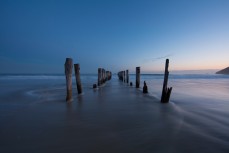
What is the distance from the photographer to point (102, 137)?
143 inches

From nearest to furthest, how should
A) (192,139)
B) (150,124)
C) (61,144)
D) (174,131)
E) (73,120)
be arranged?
(61,144), (192,139), (174,131), (150,124), (73,120)

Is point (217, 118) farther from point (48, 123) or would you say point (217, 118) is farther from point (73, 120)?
point (48, 123)

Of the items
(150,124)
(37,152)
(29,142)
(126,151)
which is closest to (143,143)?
(126,151)

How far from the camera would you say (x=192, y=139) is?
11.5 feet

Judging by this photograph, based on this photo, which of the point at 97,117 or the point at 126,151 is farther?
the point at 97,117

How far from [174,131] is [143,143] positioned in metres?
1.02

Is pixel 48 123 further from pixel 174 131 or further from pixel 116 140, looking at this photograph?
pixel 174 131

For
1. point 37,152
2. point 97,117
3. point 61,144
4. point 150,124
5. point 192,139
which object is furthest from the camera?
point 97,117

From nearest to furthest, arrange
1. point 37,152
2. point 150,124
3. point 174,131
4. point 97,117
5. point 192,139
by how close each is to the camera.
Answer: point 37,152 < point 192,139 < point 174,131 < point 150,124 < point 97,117

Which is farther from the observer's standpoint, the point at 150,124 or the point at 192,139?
the point at 150,124

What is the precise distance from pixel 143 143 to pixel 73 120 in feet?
7.40

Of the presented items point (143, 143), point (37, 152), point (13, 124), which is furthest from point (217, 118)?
point (13, 124)

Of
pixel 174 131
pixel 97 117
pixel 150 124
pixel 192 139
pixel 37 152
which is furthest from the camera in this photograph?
pixel 97 117

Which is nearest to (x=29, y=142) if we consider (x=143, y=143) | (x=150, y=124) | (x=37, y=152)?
(x=37, y=152)
